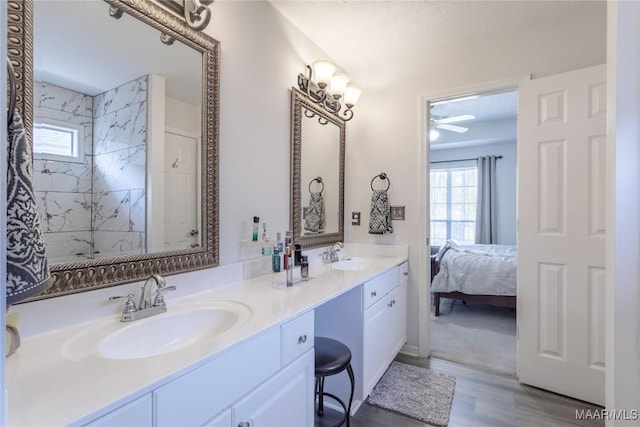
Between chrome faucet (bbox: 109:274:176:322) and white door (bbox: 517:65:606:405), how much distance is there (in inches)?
87.1

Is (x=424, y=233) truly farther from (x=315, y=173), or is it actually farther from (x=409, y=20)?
(x=409, y=20)

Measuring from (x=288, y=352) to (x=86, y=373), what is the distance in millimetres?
611

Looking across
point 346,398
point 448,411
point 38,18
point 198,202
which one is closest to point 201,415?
point 198,202

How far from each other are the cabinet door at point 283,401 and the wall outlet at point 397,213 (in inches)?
62.6

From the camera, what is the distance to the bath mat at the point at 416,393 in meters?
1.78

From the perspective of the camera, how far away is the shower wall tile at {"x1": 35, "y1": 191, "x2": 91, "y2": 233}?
97cm

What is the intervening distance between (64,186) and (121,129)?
28 centimetres

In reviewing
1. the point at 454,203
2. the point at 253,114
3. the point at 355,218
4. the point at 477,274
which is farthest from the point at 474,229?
the point at 253,114

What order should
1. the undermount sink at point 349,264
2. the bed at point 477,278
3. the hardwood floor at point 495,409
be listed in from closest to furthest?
the hardwood floor at point 495,409 < the undermount sink at point 349,264 < the bed at point 477,278

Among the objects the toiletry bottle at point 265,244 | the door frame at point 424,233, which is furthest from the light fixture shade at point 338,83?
the toiletry bottle at point 265,244

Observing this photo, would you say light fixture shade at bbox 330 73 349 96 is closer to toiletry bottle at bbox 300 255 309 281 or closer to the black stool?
toiletry bottle at bbox 300 255 309 281

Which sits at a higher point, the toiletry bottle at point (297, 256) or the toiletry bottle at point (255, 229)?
the toiletry bottle at point (255, 229)

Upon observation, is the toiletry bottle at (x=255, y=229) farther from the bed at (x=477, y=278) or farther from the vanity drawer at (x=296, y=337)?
the bed at (x=477, y=278)

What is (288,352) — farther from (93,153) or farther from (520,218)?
(520,218)
